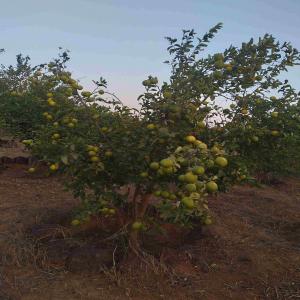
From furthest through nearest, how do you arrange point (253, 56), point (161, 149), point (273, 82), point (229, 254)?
point (229, 254) → point (273, 82) → point (253, 56) → point (161, 149)

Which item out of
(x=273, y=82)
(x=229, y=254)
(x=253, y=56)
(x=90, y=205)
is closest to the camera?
(x=90, y=205)

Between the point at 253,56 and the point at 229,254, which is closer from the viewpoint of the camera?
the point at 253,56

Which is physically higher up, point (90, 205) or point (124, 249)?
point (90, 205)

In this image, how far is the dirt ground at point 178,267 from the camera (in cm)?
393

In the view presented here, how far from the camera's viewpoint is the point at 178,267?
14.3 feet

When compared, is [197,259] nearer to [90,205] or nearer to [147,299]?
[147,299]

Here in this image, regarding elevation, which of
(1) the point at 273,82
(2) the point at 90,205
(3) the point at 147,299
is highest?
(1) the point at 273,82

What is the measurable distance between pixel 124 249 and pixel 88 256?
15.2 inches

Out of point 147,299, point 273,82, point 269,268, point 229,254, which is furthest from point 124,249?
point 273,82

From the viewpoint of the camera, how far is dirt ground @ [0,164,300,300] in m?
3.93

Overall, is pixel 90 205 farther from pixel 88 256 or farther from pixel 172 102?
pixel 172 102

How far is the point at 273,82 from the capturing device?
14.9 ft

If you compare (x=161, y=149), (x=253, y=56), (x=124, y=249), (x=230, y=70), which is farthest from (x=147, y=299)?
(x=253, y=56)

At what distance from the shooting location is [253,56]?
13.9ft
